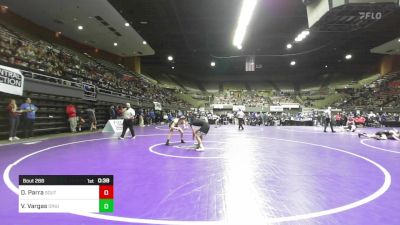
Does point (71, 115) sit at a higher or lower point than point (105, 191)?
higher

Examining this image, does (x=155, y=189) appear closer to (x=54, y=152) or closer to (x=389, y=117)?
(x=54, y=152)

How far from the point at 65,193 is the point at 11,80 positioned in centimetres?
1106

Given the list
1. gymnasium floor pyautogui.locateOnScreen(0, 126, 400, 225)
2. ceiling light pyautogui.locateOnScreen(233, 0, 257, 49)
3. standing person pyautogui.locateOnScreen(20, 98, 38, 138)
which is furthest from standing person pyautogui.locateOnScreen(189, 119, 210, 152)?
ceiling light pyautogui.locateOnScreen(233, 0, 257, 49)

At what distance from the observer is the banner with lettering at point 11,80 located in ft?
36.2

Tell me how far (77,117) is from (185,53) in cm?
2078

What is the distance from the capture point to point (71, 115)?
16578 mm

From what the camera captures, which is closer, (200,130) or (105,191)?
(105,191)

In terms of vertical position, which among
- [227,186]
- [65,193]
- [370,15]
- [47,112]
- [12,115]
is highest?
[370,15]

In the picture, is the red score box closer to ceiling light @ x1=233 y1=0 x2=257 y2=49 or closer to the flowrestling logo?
the flowrestling logo

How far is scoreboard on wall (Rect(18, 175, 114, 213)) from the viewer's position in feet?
8.37

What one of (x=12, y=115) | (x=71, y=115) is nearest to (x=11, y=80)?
(x=12, y=115)

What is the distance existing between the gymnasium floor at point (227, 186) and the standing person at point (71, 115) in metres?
7.76

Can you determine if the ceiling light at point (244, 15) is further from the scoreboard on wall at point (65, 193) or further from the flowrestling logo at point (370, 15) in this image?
the scoreboard on wall at point (65, 193)

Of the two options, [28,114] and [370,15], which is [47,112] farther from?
[370,15]
